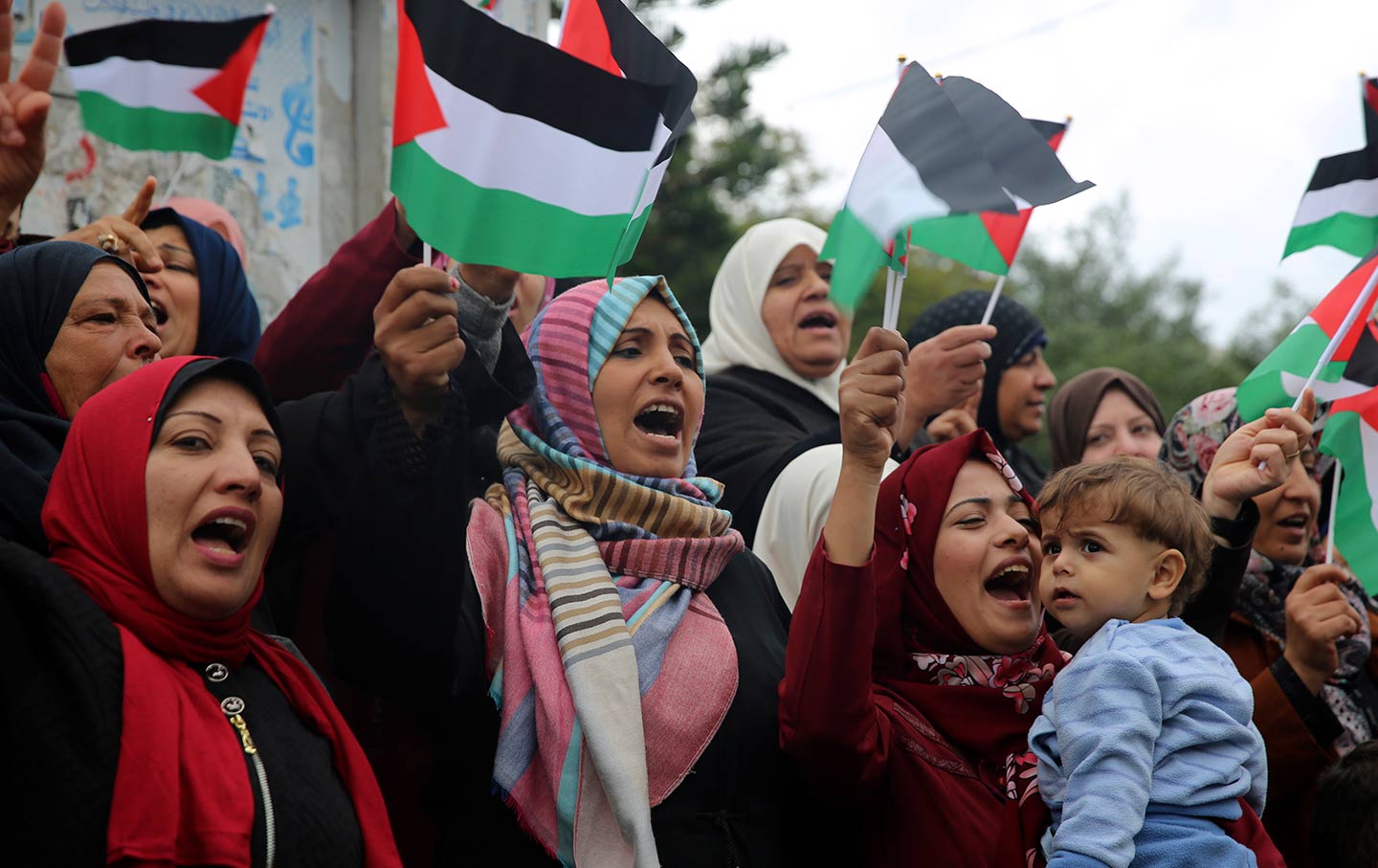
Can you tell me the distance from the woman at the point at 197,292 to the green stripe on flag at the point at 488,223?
847mm

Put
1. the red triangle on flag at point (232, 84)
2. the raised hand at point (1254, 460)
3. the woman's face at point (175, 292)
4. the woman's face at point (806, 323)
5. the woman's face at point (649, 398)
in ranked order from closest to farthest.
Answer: the woman's face at point (649, 398) → the raised hand at point (1254, 460) → the woman's face at point (175, 292) → the red triangle on flag at point (232, 84) → the woman's face at point (806, 323)

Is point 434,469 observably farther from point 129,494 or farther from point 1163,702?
point 1163,702

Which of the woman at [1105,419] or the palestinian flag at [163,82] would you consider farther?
the woman at [1105,419]

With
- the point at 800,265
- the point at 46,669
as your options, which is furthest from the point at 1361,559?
the point at 46,669

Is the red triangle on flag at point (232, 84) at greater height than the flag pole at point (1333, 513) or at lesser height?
greater

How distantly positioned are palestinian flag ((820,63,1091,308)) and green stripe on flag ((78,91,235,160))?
191 centimetres

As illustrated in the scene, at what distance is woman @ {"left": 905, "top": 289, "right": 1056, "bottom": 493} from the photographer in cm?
519

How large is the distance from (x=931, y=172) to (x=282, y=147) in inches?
122

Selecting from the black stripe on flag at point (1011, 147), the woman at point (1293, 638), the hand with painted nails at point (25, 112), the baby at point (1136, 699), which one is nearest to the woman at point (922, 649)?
the baby at point (1136, 699)

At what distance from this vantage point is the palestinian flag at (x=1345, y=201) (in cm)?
404

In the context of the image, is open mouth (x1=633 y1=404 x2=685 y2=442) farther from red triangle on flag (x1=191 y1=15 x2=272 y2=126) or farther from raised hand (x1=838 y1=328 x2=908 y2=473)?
red triangle on flag (x1=191 y1=15 x2=272 y2=126)

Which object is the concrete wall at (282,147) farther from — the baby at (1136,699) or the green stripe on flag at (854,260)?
the baby at (1136,699)

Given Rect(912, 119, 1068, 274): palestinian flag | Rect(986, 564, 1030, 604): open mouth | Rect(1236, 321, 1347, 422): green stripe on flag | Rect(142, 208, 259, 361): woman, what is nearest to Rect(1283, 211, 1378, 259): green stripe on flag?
Rect(1236, 321, 1347, 422): green stripe on flag

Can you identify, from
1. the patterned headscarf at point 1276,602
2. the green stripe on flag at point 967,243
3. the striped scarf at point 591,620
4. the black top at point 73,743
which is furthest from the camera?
the patterned headscarf at point 1276,602
